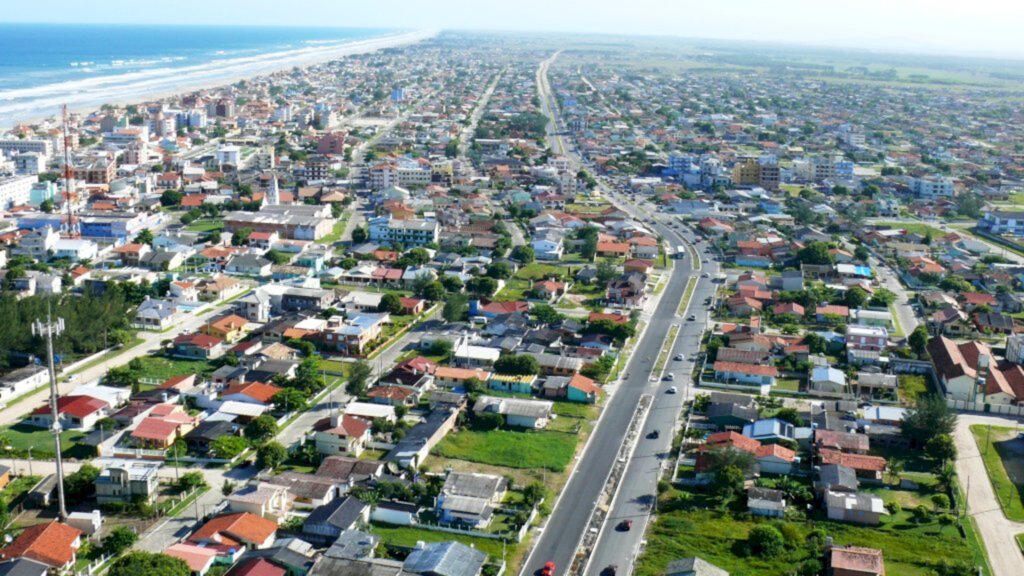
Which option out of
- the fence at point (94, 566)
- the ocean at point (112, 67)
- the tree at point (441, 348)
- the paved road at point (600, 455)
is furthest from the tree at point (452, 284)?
the ocean at point (112, 67)

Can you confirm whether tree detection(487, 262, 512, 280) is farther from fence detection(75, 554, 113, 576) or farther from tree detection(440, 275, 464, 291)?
fence detection(75, 554, 113, 576)

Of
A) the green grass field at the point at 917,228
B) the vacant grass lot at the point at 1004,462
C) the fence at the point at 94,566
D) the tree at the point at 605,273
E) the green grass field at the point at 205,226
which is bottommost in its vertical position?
the green grass field at the point at 205,226

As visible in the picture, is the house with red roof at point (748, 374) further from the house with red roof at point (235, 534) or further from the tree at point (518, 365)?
the house with red roof at point (235, 534)

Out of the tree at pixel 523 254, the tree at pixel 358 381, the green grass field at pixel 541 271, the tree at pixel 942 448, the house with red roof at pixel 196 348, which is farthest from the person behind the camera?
the tree at pixel 523 254

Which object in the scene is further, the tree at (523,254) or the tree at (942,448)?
the tree at (523,254)

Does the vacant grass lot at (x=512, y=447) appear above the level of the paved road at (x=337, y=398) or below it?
above

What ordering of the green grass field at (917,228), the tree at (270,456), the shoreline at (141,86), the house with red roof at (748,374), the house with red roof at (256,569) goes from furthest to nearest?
the shoreline at (141,86), the green grass field at (917,228), the house with red roof at (748,374), the tree at (270,456), the house with red roof at (256,569)

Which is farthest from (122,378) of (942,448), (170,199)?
(170,199)

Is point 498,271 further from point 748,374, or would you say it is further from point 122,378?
point 122,378

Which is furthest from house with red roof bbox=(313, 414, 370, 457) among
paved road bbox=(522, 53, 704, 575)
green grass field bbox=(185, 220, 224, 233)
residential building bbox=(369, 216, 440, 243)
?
green grass field bbox=(185, 220, 224, 233)
